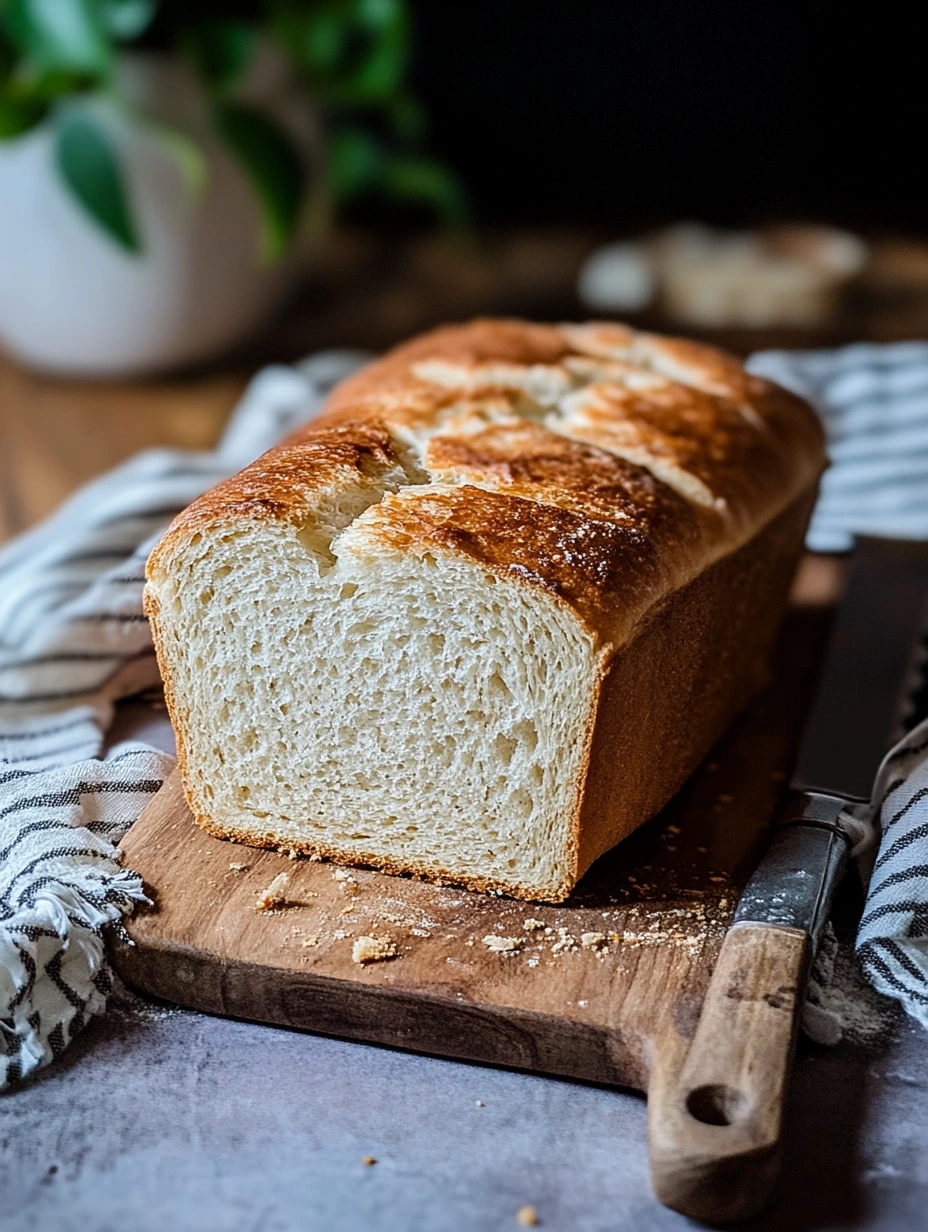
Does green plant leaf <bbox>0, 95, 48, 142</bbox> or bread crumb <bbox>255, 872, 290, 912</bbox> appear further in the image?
green plant leaf <bbox>0, 95, 48, 142</bbox>

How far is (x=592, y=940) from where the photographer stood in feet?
6.60

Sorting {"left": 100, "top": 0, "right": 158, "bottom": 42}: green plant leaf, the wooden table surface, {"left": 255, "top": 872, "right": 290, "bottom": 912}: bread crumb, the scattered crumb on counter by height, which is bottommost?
the wooden table surface

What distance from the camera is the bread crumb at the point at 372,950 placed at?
6.41 ft

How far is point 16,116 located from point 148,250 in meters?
0.51

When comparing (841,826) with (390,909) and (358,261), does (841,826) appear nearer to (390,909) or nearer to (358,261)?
(390,909)

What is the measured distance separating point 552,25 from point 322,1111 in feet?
15.6

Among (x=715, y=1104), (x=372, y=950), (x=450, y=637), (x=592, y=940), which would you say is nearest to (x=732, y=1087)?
(x=715, y=1104)

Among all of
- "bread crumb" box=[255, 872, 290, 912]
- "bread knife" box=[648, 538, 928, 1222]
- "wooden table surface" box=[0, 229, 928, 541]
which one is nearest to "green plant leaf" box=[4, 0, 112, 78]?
"wooden table surface" box=[0, 229, 928, 541]

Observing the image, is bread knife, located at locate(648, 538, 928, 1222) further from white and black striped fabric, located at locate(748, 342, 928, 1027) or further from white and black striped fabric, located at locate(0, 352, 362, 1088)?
white and black striped fabric, located at locate(0, 352, 362, 1088)

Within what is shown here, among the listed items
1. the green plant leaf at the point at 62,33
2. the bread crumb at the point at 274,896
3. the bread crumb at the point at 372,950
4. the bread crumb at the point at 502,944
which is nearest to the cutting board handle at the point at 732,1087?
the bread crumb at the point at 502,944

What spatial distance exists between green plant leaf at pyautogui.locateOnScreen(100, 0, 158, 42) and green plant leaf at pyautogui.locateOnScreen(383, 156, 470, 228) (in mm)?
1646

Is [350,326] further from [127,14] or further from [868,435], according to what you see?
[868,435]

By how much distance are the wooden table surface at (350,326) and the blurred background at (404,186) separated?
13 mm

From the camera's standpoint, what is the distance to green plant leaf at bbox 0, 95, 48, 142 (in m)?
3.76
